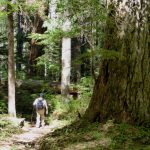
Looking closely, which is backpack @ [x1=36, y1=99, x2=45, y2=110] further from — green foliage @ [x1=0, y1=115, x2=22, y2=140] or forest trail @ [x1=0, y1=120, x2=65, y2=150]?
green foliage @ [x1=0, y1=115, x2=22, y2=140]

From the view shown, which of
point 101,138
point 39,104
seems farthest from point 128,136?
point 39,104

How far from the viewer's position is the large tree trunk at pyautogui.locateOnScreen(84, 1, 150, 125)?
27.3 feet

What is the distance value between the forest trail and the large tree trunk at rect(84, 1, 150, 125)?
7.60 feet

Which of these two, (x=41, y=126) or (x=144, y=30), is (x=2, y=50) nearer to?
(x=41, y=126)

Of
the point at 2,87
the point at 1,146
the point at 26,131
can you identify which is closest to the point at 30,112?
the point at 2,87

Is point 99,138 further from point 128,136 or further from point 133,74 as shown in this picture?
point 133,74

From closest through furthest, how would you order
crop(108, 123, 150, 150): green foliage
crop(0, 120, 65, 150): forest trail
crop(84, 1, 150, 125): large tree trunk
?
crop(108, 123, 150, 150): green foliage → crop(84, 1, 150, 125): large tree trunk → crop(0, 120, 65, 150): forest trail

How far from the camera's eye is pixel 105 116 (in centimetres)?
864

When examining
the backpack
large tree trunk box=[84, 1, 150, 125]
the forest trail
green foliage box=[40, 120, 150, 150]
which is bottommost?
the forest trail

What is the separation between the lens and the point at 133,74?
27.4 ft

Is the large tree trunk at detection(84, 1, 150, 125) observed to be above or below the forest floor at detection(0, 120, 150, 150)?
above

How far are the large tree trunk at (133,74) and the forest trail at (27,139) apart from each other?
2.32 meters

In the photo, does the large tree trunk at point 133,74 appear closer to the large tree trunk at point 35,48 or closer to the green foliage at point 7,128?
the green foliage at point 7,128

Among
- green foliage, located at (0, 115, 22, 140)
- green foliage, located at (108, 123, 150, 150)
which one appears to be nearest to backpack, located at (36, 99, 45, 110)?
A: green foliage, located at (0, 115, 22, 140)
